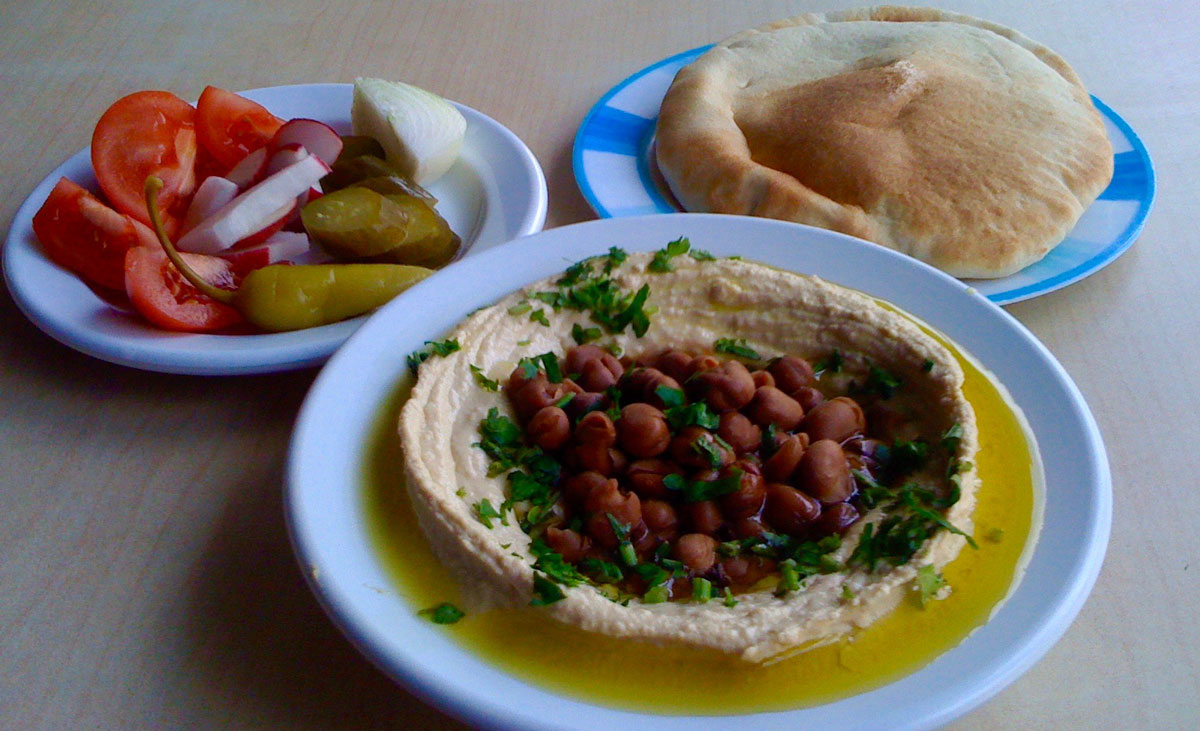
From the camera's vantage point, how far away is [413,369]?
1.60 meters

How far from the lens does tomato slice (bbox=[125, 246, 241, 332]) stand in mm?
1911

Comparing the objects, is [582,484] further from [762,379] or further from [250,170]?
[250,170]

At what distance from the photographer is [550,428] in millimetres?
1514

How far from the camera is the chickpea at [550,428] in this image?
151 cm

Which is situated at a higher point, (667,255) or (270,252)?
(667,255)

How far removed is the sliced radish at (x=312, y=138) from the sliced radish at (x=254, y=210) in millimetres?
115

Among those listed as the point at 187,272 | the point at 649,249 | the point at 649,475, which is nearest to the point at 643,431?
the point at 649,475

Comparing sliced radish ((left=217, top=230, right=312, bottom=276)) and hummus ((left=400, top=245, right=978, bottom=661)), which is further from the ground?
hummus ((left=400, top=245, right=978, bottom=661))

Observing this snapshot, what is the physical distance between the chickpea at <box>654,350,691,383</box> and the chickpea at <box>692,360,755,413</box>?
0.06m

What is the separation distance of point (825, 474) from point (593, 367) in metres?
0.46

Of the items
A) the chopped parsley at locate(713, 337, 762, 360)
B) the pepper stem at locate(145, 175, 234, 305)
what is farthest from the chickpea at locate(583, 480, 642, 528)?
the pepper stem at locate(145, 175, 234, 305)

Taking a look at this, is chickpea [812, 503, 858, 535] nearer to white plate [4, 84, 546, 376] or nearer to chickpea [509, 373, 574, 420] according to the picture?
chickpea [509, 373, 574, 420]

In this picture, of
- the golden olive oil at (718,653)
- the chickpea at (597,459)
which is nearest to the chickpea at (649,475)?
the chickpea at (597,459)

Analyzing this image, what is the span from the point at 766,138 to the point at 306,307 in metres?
1.28
